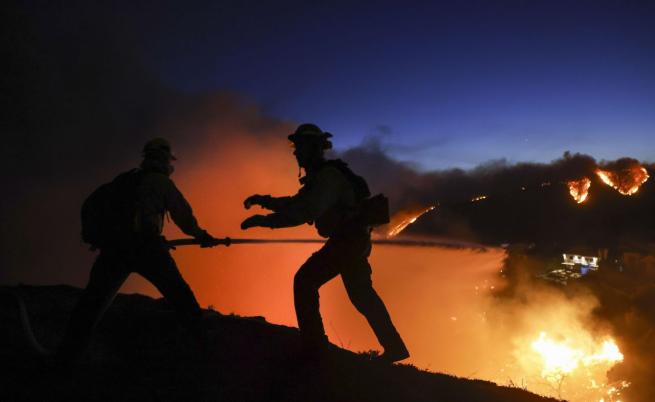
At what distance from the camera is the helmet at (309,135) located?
4422mm

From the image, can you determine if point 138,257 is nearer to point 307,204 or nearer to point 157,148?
point 157,148

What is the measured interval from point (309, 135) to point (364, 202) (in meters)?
1.06

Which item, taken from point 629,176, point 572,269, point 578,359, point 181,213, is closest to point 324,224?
point 181,213

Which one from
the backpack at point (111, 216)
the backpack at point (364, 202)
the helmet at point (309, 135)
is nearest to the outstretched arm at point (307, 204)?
the backpack at point (364, 202)

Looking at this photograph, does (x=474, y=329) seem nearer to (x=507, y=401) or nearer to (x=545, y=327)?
(x=545, y=327)

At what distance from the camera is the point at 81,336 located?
3.99 metres

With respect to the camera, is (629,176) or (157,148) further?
(629,176)

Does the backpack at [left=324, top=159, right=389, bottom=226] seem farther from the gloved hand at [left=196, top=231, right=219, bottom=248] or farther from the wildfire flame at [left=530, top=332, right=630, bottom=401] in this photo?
the wildfire flame at [left=530, top=332, right=630, bottom=401]

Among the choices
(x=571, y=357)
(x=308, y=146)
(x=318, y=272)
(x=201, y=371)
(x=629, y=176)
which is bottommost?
(x=571, y=357)

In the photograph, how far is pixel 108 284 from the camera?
13.4 ft

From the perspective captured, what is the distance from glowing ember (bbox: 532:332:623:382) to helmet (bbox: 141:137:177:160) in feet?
207

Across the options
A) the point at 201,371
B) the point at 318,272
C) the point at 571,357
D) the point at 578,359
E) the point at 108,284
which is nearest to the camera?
the point at 108,284

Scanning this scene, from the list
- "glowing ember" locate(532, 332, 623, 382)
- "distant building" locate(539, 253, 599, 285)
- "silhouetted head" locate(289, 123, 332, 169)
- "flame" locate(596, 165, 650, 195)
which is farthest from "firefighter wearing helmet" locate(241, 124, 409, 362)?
"flame" locate(596, 165, 650, 195)

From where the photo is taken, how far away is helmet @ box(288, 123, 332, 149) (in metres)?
4.42
